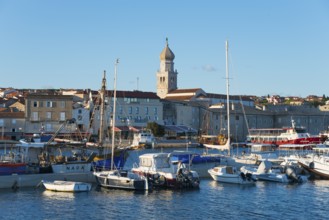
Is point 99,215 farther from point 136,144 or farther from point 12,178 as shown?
point 136,144

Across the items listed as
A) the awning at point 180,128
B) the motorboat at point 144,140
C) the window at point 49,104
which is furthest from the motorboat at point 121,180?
the awning at point 180,128

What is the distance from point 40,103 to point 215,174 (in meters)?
49.8

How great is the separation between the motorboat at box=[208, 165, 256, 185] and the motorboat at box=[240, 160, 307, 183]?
20.5 inches

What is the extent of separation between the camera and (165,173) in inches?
1293

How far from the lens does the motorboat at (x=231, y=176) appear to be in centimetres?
3469

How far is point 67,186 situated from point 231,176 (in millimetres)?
10320

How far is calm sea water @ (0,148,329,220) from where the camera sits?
2503 cm

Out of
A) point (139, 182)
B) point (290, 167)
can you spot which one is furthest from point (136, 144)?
point (139, 182)

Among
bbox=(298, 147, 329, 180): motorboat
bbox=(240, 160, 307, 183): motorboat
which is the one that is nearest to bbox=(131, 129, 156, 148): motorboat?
bbox=(298, 147, 329, 180): motorboat

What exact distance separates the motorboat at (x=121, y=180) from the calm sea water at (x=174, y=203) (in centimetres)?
45

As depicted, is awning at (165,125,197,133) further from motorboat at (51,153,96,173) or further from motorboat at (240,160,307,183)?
motorboat at (51,153,96,173)

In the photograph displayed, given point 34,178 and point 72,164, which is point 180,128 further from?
point 34,178

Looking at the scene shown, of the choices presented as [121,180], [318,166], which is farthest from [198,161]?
[121,180]

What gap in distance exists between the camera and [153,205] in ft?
89.2
